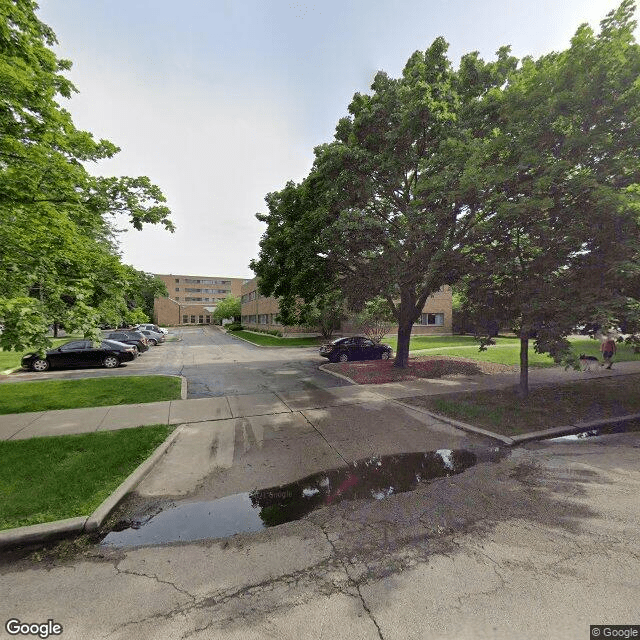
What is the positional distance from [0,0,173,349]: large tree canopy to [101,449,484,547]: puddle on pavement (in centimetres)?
344

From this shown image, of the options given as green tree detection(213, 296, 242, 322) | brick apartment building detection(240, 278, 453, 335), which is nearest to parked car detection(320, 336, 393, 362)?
brick apartment building detection(240, 278, 453, 335)

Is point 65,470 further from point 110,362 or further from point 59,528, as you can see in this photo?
point 110,362

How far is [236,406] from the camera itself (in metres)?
9.27

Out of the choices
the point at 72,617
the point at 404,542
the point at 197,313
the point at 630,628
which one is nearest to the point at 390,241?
the point at 404,542

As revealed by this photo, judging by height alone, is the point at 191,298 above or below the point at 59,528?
above

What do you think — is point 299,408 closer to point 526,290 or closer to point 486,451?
point 486,451

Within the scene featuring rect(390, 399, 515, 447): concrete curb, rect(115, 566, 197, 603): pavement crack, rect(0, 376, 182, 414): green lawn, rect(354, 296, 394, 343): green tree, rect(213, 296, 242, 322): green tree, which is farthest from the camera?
rect(213, 296, 242, 322): green tree

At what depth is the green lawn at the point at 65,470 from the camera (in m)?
4.16

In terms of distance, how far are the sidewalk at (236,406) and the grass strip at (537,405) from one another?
908 mm

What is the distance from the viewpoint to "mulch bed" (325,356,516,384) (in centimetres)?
1309

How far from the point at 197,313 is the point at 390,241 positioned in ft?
273

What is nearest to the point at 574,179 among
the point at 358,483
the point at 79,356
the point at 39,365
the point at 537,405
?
the point at 537,405

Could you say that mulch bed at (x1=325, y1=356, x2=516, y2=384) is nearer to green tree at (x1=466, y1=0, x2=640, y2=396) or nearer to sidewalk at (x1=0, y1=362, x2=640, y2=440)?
sidewalk at (x1=0, y1=362, x2=640, y2=440)

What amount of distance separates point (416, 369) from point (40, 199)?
13.6 metres
